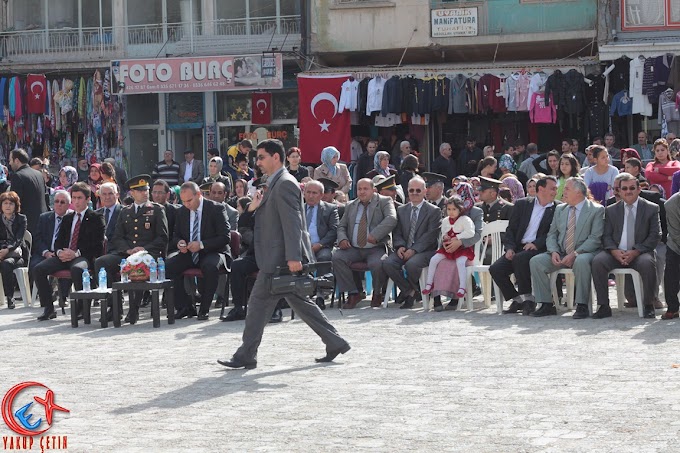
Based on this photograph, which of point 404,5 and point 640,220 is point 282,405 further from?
point 404,5

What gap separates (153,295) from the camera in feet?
49.1

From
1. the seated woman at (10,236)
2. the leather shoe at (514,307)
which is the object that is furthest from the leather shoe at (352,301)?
the seated woman at (10,236)

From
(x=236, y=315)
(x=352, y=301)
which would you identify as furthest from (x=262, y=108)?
(x=236, y=315)

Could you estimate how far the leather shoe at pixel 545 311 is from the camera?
48.7 feet

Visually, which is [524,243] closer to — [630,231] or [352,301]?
[630,231]

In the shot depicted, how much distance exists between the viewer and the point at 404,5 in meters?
28.2

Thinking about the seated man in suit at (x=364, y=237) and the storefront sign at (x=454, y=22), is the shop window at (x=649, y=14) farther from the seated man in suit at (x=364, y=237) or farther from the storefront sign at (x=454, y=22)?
the seated man in suit at (x=364, y=237)

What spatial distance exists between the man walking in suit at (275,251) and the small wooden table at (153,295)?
3735mm

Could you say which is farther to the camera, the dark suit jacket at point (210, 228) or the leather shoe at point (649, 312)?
the dark suit jacket at point (210, 228)

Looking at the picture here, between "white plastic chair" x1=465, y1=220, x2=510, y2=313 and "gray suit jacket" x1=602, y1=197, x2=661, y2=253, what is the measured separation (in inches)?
61.4

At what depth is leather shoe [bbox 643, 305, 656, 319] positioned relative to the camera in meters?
14.2

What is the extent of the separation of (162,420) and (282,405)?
92 centimetres

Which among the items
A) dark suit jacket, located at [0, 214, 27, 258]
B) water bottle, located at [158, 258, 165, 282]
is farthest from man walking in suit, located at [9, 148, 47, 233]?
water bottle, located at [158, 258, 165, 282]

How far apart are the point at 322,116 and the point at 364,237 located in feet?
35.4
